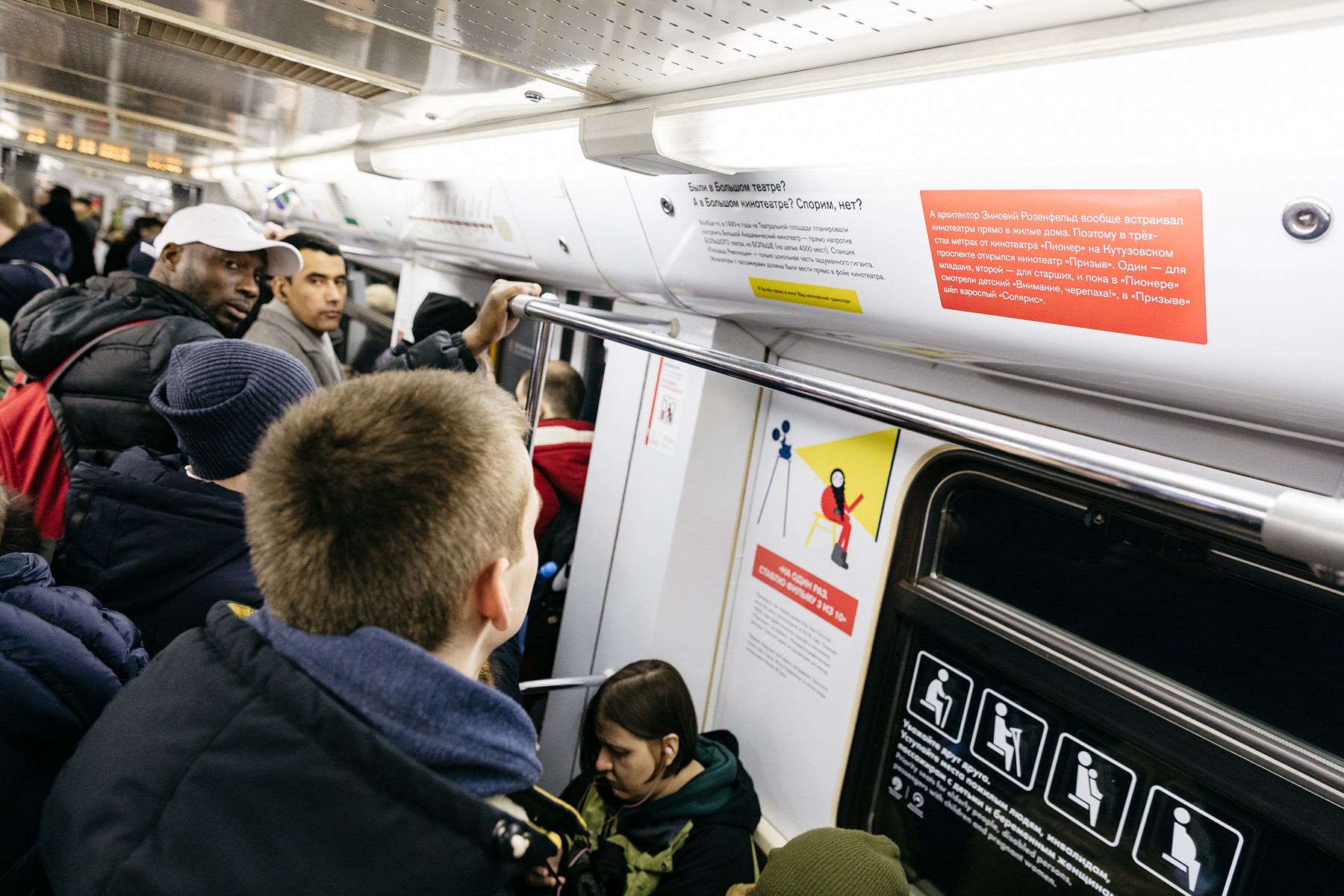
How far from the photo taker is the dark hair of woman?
2244 mm

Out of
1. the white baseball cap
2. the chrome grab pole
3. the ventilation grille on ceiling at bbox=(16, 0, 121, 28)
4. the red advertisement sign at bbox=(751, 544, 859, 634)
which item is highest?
the ventilation grille on ceiling at bbox=(16, 0, 121, 28)

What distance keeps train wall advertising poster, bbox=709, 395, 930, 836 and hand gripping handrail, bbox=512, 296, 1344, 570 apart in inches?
39.7

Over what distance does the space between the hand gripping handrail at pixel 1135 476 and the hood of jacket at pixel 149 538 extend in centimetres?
104

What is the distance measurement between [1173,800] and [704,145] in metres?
1.61

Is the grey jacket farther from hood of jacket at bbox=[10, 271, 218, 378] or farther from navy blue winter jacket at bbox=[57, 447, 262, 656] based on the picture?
navy blue winter jacket at bbox=[57, 447, 262, 656]

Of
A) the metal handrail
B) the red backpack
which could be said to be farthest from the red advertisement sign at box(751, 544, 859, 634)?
the red backpack

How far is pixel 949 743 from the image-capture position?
6.77ft

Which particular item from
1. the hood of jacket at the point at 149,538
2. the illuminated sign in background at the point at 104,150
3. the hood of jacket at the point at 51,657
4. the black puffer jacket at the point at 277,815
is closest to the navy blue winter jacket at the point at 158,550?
the hood of jacket at the point at 149,538

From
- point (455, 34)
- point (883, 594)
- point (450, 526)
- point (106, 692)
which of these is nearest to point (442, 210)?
point (455, 34)

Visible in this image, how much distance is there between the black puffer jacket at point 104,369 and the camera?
2.09 metres

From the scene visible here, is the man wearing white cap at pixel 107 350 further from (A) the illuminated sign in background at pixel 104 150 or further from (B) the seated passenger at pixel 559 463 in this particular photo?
(A) the illuminated sign in background at pixel 104 150

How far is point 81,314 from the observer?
218 centimetres

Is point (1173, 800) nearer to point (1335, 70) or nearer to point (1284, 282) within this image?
point (1284, 282)

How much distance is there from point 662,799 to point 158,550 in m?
1.43
